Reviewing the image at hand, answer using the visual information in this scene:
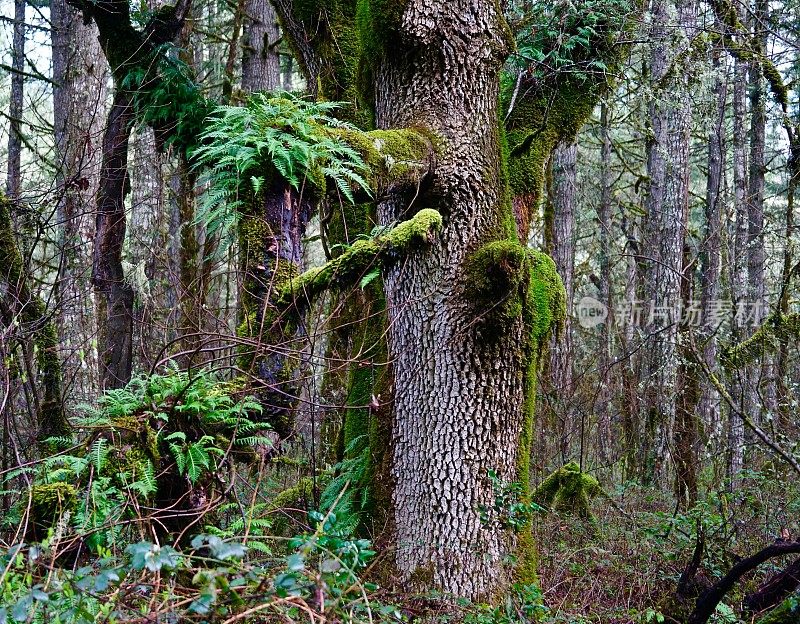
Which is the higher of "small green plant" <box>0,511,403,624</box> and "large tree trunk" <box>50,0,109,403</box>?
"large tree trunk" <box>50,0,109,403</box>

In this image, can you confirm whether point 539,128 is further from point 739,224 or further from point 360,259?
point 739,224

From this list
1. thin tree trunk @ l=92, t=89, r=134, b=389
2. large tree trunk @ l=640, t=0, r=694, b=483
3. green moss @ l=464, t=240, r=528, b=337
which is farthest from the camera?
large tree trunk @ l=640, t=0, r=694, b=483

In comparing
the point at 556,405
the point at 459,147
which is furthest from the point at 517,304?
the point at 556,405

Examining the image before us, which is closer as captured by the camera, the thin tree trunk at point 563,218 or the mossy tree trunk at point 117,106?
the mossy tree trunk at point 117,106

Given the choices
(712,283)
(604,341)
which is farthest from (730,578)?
(604,341)

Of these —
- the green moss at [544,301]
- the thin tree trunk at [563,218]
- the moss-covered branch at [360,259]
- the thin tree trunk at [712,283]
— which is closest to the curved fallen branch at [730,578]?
the green moss at [544,301]

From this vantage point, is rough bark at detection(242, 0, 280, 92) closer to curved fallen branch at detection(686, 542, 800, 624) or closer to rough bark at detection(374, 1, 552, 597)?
rough bark at detection(374, 1, 552, 597)

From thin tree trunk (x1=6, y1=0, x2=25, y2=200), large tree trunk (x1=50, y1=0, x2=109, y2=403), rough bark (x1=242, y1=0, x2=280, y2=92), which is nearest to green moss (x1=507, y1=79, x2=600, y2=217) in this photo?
large tree trunk (x1=50, y1=0, x2=109, y2=403)

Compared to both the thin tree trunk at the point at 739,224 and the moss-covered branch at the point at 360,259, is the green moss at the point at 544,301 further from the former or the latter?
the thin tree trunk at the point at 739,224

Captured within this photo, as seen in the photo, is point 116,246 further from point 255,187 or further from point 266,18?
point 266,18

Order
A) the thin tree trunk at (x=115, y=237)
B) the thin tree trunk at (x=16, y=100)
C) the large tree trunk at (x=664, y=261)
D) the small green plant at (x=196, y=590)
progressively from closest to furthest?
the small green plant at (x=196, y=590) < the thin tree trunk at (x=115, y=237) < the large tree trunk at (x=664, y=261) < the thin tree trunk at (x=16, y=100)

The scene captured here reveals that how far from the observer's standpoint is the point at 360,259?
16.0 ft

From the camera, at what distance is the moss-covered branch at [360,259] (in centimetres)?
452

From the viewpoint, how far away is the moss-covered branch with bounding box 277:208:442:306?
4.52 meters
